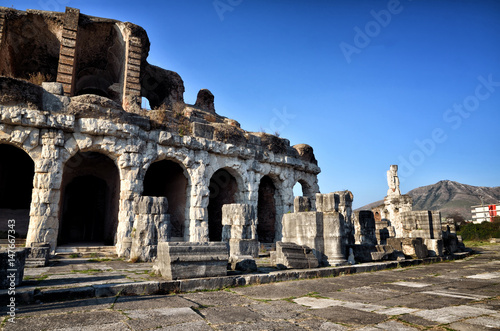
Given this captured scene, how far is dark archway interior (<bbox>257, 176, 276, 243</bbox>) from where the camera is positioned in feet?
53.2

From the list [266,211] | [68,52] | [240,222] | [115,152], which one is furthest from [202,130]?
[68,52]

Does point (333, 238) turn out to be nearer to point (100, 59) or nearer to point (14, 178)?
point (14, 178)

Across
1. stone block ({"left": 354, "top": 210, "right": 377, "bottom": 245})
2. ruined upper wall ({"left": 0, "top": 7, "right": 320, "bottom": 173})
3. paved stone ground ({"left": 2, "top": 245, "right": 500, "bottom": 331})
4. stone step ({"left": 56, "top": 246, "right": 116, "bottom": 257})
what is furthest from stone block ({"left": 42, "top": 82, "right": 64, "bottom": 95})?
stone block ({"left": 354, "top": 210, "right": 377, "bottom": 245})

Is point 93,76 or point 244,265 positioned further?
point 93,76

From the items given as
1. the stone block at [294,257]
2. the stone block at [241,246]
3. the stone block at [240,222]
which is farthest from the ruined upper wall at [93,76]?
the stone block at [294,257]

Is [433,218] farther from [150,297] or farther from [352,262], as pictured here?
[150,297]

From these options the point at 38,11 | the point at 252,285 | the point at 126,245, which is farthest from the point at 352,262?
the point at 38,11

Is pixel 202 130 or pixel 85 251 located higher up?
pixel 202 130

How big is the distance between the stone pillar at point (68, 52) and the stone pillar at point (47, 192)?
3.40 meters

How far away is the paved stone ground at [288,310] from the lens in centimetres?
336

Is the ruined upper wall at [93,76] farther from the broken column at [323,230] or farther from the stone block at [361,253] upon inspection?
the stone block at [361,253]

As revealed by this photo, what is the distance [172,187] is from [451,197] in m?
73.0

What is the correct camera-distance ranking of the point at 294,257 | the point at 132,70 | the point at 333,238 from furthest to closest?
the point at 132,70, the point at 333,238, the point at 294,257

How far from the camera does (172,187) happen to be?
1475 centimetres
